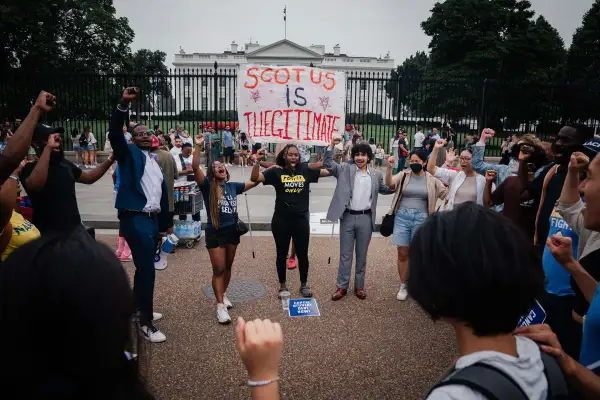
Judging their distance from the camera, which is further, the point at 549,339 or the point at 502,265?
the point at 549,339

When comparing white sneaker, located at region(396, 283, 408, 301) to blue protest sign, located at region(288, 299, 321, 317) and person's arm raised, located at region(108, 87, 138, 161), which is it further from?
person's arm raised, located at region(108, 87, 138, 161)

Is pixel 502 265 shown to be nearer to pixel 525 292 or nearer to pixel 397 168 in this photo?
pixel 525 292

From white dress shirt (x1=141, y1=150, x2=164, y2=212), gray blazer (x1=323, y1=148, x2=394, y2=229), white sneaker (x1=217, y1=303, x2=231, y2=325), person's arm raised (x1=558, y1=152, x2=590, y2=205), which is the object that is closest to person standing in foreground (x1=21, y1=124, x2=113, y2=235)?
white dress shirt (x1=141, y1=150, x2=164, y2=212)

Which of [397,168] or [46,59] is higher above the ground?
[46,59]

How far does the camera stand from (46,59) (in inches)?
973

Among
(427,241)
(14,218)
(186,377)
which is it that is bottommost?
(186,377)

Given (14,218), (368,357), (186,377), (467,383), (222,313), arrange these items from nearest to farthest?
(467,383)
(14,218)
(186,377)
(368,357)
(222,313)

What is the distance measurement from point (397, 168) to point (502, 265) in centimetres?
1657

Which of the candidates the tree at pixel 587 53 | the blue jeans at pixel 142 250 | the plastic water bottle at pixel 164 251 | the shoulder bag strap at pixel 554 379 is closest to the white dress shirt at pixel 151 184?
the blue jeans at pixel 142 250

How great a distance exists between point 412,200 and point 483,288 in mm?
4092

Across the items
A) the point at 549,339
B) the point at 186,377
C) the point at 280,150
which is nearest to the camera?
the point at 549,339

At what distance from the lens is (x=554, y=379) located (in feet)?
4.03

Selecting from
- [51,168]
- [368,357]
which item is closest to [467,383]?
[368,357]

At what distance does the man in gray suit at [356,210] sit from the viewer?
5.21 metres
